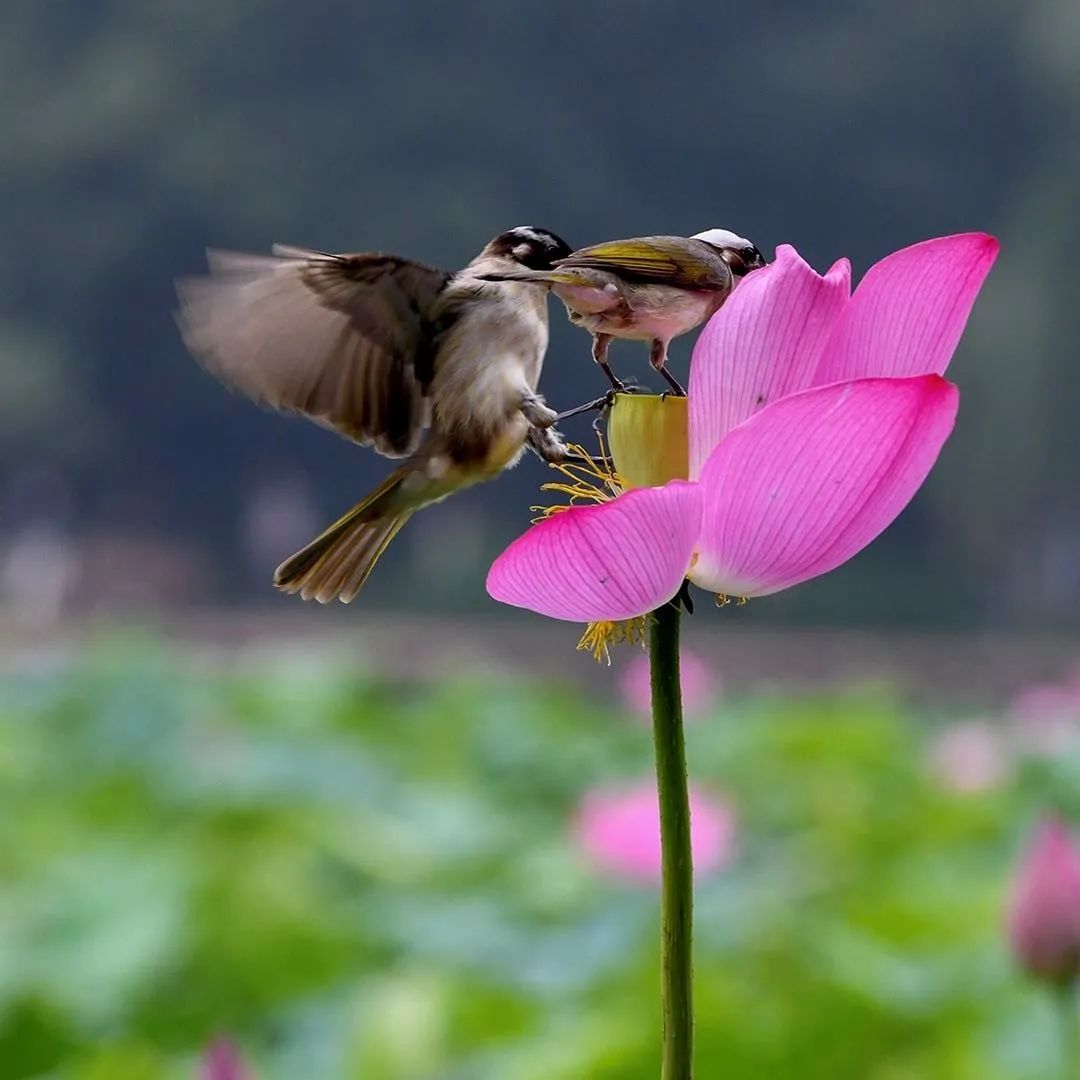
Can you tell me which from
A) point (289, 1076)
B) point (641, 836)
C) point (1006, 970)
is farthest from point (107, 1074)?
point (641, 836)

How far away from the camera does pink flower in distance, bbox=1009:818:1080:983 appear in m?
0.69

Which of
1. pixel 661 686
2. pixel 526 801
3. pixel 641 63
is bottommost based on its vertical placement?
pixel 526 801

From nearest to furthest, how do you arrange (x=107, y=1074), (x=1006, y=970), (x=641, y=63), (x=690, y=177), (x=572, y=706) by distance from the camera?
(x=107, y=1074)
(x=1006, y=970)
(x=572, y=706)
(x=690, y=177)
(x=641, y=63)

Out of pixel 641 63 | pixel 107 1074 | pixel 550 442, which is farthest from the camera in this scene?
pixel 641 63

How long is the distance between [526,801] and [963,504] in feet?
26.5

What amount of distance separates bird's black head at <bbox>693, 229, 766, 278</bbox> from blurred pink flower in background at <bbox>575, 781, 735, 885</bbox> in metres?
1.31

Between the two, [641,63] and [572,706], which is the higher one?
[641,63]

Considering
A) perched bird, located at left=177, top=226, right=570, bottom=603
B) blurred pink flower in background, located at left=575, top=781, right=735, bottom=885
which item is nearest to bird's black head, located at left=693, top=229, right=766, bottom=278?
perched bird, located at left=177, top=226, right=570, bottom=603

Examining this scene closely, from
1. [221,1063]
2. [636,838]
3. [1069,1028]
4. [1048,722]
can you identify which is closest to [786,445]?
[221,1063]

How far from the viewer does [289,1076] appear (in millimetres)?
1236

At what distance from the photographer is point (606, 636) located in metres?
0.37

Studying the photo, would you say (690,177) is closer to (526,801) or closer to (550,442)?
(526,801)

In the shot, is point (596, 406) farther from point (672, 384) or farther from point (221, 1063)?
point (221, 1063)

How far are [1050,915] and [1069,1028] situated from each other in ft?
0.39
